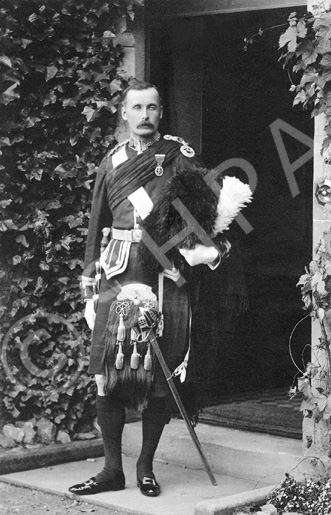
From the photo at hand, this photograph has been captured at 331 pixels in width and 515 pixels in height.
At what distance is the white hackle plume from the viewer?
18.4 feet

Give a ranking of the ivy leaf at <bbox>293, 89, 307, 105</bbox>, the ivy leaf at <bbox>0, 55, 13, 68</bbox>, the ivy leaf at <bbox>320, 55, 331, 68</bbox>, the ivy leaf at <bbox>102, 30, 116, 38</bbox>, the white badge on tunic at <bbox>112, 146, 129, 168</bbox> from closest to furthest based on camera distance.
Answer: the ivy leaf at <bbox>320, 55, 331, 68</bbox>, the ivy leaf at <bbox>293, 89, 307, 105</bbox>, the white badge on tunic at <bbox>112, 146, 129, 168</bbox>, the ivy leaf at <bbox>0, 55, 13, 68</bbox>, the ivy leaf at <bbox>102, 30, 116, 38</bbox>

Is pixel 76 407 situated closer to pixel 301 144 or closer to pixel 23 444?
pixel 23 444

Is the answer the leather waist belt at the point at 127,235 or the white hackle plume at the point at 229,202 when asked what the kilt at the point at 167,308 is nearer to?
the leather waist belt at the point at 127,235

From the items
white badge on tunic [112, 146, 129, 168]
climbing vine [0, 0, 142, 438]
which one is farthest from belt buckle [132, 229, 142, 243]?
climbing vine [0, 0, 142, 438]

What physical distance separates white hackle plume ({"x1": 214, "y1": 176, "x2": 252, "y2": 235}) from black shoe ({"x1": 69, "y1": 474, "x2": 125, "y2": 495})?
53.0 inches

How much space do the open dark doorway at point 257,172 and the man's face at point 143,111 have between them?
3.36 ft

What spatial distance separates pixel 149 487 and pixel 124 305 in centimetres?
91

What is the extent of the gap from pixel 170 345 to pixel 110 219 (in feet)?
2.38

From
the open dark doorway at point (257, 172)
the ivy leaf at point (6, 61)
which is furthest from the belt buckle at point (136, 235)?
the ivy leaf at point (6, 61)

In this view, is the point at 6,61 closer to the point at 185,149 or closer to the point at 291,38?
the point at 185,149

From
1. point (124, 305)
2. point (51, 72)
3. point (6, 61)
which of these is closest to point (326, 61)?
point (124, 305)

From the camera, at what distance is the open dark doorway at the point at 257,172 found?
7.03m

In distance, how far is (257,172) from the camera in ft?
26.4

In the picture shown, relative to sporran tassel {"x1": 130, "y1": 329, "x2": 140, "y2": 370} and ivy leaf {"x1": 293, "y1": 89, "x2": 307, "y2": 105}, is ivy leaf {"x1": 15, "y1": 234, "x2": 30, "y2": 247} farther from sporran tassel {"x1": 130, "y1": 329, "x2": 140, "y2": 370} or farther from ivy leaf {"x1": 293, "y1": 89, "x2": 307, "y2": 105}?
ivy leaf {"x1": 293, "y1": 89, "x2": 307, "y2": 105}
